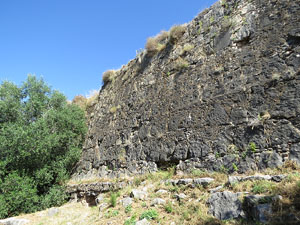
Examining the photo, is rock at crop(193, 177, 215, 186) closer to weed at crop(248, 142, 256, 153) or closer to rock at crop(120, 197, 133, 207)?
weed at crop(248, 142, 256, 153)

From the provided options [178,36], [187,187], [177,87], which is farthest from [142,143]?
[178,36]

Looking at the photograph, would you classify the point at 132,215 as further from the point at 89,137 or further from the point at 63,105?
the point at 63,105

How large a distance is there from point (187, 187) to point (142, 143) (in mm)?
2952

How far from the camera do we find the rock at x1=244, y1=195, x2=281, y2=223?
3.68m

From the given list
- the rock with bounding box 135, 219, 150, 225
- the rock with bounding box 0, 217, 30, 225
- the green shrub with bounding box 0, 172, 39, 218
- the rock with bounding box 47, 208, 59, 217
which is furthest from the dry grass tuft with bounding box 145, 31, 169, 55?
the rock with bounding box 0, 217, 30, 225

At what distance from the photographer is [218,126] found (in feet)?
19.9

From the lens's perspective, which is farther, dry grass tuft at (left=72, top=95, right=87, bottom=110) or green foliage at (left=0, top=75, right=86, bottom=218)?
dry grass tuft at (left=72, top=95, right=87, bottom=110)

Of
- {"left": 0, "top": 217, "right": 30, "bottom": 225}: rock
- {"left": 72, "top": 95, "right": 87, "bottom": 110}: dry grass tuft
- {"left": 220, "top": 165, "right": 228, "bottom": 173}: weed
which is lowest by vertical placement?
{"left": 0, "top": 217, "right": 30, "bottom": 225}: rock

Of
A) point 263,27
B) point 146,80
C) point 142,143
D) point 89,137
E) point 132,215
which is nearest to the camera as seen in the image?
point 132,215

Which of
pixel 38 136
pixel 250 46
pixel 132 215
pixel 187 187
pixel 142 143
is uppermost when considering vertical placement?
pixel 250 46

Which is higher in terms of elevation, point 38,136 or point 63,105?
point 63,105

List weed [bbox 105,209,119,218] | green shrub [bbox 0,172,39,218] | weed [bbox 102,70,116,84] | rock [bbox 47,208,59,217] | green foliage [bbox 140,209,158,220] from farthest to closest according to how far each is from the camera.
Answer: weed [bbox 102,70,116,84] → green shrub [bbox 0,172,39,218] → rock [bbox 47,208,59,217] → weed [bbox 105,209,119,218] → green foliage [bbox 140,209,158,220]

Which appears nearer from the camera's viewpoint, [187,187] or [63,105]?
[187,187]

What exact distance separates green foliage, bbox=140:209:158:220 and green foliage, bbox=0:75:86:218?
5623 millimetres
